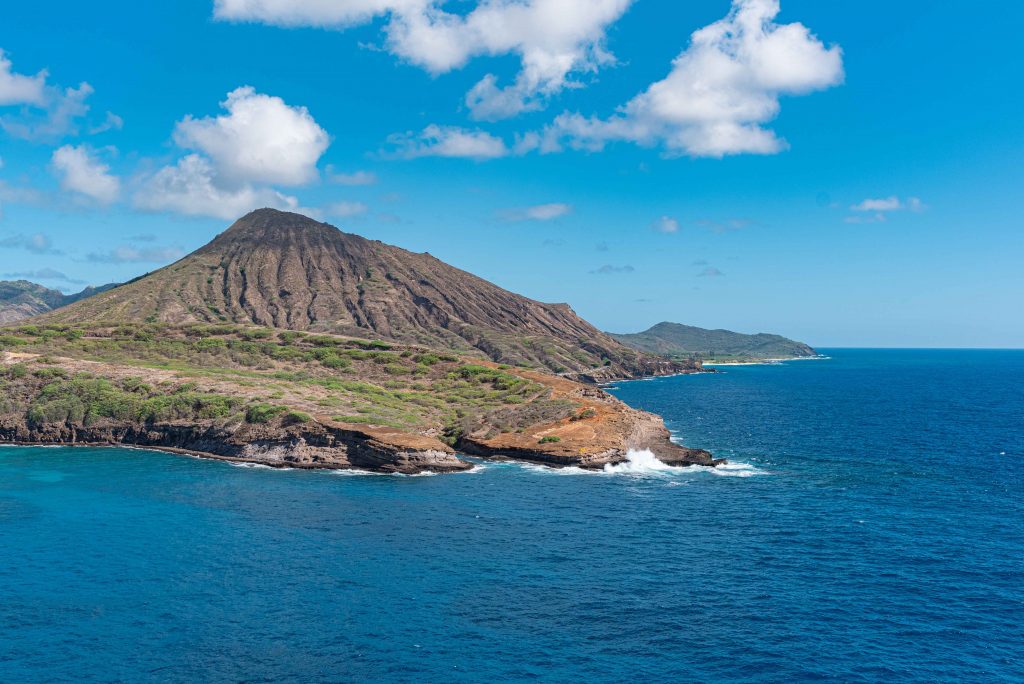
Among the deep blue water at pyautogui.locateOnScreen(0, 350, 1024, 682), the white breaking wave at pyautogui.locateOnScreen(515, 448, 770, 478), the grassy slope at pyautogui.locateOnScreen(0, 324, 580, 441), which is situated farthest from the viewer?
the grassy slope at pyautogui.locateOnScreen(0, 324, 580, 441)

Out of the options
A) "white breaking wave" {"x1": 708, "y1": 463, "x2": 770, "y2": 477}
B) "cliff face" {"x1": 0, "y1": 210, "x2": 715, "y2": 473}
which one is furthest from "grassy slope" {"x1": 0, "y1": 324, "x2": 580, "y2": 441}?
"white breaking wave" {"x1": 708, "y1": 463, "x2": 770, "y2": 477}

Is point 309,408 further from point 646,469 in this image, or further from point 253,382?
point 646,469

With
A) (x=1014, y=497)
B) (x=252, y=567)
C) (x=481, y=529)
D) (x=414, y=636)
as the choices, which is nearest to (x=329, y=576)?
(x=252, y=567)

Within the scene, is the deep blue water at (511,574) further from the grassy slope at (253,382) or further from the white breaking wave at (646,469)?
the grassy slope at (253,382)

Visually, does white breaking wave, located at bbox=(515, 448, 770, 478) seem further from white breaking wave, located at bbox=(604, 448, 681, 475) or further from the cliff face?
the cliff face

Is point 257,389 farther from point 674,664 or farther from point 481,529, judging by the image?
point 674,664

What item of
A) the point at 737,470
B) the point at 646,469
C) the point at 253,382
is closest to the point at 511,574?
the point at 646,469

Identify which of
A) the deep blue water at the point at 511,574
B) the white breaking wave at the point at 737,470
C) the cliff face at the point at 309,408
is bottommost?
the deep blue water at the point at 511,574

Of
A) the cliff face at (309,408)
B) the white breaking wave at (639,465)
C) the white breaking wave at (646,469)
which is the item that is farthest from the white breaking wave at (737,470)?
the white breaking wave at (639,465)
